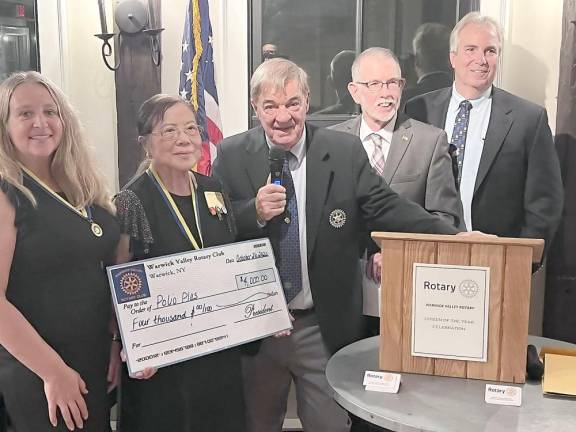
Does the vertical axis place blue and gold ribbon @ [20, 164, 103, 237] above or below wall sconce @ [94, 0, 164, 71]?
below

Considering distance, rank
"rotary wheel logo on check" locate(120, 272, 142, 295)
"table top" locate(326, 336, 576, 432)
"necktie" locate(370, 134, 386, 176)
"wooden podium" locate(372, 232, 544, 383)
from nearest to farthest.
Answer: "table top" locate(326, 336, 576, 432), "wooden podium" locate(372, 232, 544, 383), "rotary wheel logo on check" locate(120, 272, 142, 295), "necktie" locate(370, 134, 386, 176)

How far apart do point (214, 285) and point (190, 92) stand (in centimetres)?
67

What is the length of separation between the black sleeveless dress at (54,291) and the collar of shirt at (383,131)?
3.08 ft

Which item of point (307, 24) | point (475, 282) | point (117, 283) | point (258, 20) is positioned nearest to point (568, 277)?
point (475, 282)

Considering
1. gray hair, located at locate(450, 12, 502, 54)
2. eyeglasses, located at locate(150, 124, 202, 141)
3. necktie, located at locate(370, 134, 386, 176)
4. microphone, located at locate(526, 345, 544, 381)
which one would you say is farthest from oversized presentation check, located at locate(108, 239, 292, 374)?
gray hair, located at locate(450, 12, 502, 54)

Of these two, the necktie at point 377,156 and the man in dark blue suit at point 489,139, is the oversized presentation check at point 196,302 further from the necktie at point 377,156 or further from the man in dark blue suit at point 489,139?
the man in dark blue suit at point 489,139

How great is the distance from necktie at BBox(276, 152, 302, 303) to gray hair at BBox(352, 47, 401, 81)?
41 centimetres

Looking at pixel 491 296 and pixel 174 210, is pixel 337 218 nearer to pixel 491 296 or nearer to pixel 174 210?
pixel 174 210

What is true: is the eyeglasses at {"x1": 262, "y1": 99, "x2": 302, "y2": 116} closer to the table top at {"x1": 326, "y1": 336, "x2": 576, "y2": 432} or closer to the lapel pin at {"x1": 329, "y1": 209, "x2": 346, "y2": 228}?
the lapel pin at {"x1": 329, "y1": 209, "x2": 346, "y2": 228}

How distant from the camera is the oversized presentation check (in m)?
1.72

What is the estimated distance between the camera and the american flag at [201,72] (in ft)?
6.64

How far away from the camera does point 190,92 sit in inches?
79.7

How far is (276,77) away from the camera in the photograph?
78.2 inches

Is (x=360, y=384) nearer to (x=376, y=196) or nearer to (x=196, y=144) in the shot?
(x=376, y=196)
